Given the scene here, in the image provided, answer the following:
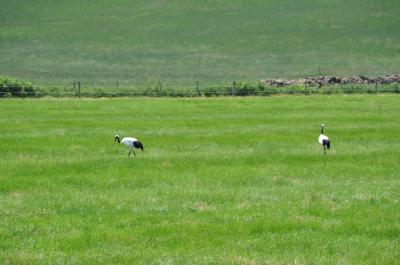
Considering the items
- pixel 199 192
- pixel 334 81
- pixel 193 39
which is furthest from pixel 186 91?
pixel 193 39

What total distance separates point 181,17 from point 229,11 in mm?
8304

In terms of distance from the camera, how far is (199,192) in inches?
808

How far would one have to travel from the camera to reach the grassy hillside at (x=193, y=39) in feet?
318

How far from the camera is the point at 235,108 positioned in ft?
162

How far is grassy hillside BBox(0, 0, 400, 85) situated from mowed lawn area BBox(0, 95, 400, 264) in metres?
49.6

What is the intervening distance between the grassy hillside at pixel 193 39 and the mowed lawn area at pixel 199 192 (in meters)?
49.6

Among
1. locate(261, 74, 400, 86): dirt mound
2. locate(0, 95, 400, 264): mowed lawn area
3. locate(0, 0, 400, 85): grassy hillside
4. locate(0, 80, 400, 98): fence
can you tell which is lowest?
locate(0, 95, 400, 264): mowed lawn area

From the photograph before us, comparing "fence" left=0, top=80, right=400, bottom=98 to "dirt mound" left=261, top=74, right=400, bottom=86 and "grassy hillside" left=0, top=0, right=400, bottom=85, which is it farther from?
"grassy hillside" left=0, top=0, right=400, bottom=85

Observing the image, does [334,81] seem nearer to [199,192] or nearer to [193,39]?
[193,39]

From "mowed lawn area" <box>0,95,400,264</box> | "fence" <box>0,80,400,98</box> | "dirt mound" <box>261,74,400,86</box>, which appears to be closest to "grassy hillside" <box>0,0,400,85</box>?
"dirt mound" <box>261,74,400,86</box>

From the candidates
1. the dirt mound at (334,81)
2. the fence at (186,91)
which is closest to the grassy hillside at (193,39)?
the dirt mound at (334,81)

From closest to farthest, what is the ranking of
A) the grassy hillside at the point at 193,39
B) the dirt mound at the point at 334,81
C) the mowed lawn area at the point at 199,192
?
the mowed lawn area at the point at 199,192
the dirt mound at the point at 334,81
the grassy hillside at the point at 193,39

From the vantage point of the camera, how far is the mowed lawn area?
15.0 meters

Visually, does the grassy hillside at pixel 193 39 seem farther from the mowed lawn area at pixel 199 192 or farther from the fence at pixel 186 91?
the mowed lawn area at pixel 199 192
